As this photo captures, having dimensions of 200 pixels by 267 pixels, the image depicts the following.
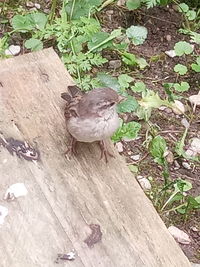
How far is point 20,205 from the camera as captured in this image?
8.84 ft

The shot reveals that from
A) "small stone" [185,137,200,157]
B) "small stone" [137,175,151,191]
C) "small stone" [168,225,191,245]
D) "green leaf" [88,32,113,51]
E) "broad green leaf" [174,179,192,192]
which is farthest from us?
"green leaf" [88,32,113,51]

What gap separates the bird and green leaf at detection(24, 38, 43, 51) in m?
1.38

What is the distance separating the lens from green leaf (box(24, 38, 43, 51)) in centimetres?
455

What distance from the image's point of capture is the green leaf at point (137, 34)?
465 cm

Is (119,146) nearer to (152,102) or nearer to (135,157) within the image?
(135,157)

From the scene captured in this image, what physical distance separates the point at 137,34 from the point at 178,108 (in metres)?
0.64

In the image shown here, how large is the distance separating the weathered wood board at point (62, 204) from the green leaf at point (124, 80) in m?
1.26

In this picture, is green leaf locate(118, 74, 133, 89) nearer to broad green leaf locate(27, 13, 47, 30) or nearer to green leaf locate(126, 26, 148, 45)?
green leaf locate(126, 26, 148, 45)

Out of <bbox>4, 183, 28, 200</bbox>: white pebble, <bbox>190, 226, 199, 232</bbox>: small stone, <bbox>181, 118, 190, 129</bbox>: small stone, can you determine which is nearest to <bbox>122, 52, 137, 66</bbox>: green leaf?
<bbox>181, 118, 190, 129</bbox>: small stone

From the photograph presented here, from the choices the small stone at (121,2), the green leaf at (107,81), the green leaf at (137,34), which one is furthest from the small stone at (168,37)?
the green leaf at (107,81)

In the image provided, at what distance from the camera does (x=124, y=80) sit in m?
4.50

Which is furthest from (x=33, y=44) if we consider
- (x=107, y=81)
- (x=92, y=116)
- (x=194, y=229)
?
(x=194, y=229)

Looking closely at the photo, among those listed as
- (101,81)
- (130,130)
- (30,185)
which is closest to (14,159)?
(30,185)

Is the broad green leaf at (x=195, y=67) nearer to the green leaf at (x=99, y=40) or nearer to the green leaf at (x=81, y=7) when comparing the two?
the green leaf at (x=99, y=40)
